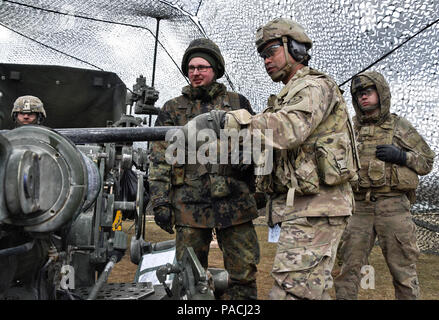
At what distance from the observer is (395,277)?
119 inches

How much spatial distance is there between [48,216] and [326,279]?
1.24 metres

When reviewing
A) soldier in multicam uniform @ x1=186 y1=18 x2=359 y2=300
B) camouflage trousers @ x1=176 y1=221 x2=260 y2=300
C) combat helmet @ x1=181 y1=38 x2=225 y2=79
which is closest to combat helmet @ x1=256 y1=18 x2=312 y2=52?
soldier in multicam uniform @ x1=186 y1=18 x2=359 y2=300

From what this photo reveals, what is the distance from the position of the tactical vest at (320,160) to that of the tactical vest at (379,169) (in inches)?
45.3

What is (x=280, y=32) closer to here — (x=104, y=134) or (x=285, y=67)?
(x=285, y=67)

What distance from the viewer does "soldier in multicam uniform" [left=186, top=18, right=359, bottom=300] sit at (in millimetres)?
1815

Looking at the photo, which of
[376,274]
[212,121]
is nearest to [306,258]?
[212,121]

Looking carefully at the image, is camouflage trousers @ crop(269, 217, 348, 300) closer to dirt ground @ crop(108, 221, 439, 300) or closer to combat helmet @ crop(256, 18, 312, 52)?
combat helmet @ crop(256, 18, 312, 52)

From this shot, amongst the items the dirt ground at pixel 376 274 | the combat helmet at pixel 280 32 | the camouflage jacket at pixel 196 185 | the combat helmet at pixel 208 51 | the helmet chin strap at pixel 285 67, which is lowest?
the dirt ground at pixel 376 274

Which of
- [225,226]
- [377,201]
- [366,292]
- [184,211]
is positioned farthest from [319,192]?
[366,292]

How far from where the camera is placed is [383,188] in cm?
318

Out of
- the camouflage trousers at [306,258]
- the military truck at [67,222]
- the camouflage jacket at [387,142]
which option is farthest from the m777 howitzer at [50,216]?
the camouflage jacket at [387,142]

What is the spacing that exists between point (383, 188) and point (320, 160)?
4.78 feet

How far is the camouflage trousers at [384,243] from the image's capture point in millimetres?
3000

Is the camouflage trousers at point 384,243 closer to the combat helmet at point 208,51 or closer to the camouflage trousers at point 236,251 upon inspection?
the camouflage trousers at point 236,251
